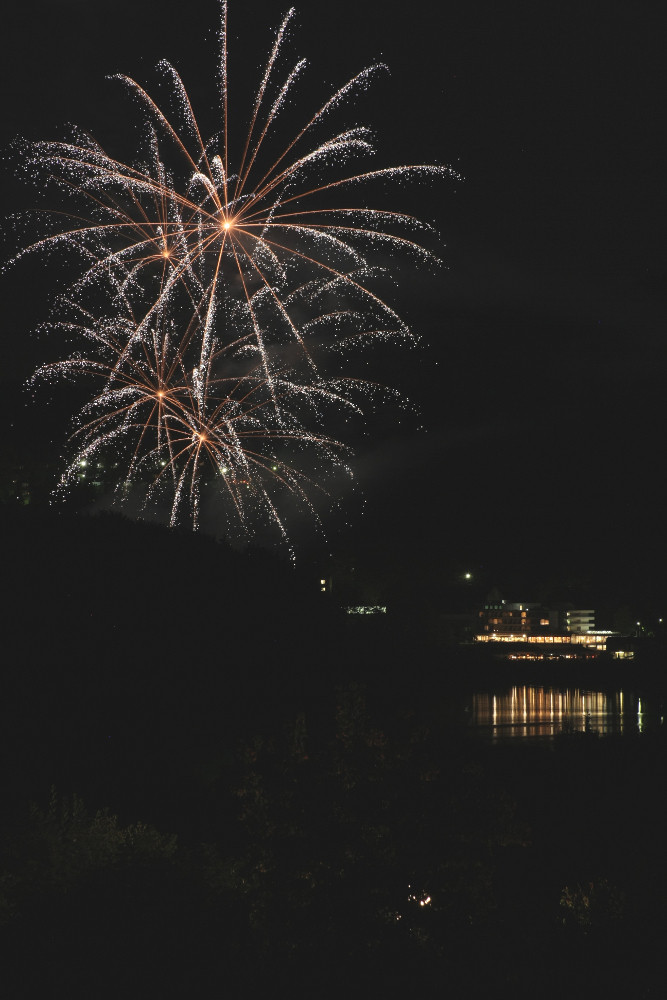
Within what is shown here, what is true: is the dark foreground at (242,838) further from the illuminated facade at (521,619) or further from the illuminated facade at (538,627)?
the illuminated facade at (521,619)

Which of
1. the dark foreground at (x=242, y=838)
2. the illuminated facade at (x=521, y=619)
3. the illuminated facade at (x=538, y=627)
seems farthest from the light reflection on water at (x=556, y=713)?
the illuminated facade at (x=521, y=619)

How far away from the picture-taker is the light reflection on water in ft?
132

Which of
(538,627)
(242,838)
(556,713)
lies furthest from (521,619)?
(242,838)

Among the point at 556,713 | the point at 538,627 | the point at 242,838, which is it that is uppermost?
the point at 538,627

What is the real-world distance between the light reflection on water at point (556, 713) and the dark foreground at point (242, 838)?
2040 centimetres

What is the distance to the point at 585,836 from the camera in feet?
54.3

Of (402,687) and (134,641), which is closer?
(134,641)

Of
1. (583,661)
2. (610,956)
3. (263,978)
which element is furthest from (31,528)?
(583,661)

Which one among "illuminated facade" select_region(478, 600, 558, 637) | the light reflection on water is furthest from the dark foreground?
"illuminated facade" select_region(478, 600, 558, 637)

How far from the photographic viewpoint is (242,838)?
456 inches

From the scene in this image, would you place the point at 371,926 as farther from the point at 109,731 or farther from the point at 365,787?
the point at 109,731

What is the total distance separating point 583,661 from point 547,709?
32237 mm

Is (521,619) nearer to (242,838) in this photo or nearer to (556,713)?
(556,713)

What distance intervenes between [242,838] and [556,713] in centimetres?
4070
